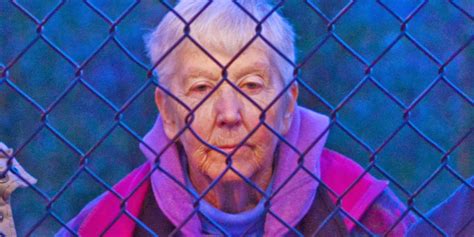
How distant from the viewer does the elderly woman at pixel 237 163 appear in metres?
3.06

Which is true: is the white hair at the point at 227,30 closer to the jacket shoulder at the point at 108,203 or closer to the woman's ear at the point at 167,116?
the woman's ear at the point at 167,116

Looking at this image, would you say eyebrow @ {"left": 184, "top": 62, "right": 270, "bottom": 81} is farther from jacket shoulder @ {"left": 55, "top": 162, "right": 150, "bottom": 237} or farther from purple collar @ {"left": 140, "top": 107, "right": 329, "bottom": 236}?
jacket shoulder @ {"left": 55, "top": 162, "right": 150, "bottom": 237}

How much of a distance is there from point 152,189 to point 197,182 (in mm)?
133

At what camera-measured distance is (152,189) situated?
3244 millimetres

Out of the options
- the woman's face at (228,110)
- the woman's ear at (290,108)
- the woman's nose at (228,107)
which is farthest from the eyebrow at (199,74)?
the woman's ear at (290,108)

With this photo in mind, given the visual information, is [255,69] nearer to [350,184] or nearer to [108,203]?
[350,184]

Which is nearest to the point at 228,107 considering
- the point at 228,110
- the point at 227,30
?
the point at 228,110

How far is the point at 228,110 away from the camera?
2.90 meters

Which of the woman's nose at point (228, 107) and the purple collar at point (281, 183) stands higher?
the woman's nose at point (228, 107)

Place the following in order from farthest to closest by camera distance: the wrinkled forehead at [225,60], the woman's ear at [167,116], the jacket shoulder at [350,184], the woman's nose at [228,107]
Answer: the woman's ear at [167,116], the jacket shoulder at [350,184], the wrinkled forehead at [225,60], the woman's nose at [228,107]

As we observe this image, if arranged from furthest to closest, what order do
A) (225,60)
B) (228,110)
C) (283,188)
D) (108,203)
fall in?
(108,203) → (283,188) → (225,60) → (228,110)

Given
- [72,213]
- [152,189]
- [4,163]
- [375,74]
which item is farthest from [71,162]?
[4,163]

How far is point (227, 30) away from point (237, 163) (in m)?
0.37

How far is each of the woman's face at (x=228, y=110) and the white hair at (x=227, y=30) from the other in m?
0.03
